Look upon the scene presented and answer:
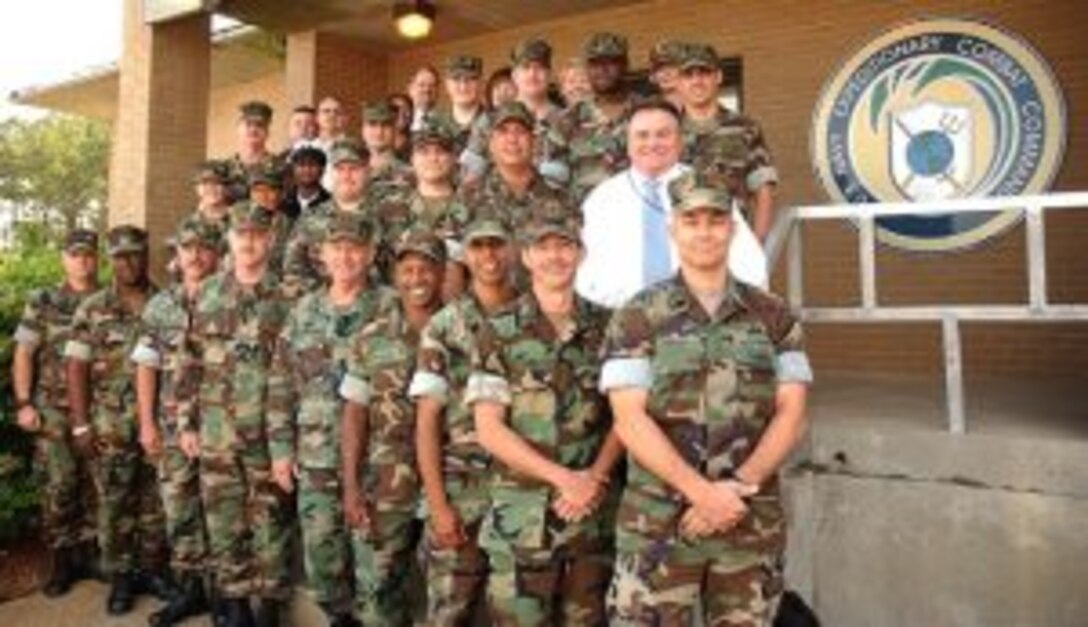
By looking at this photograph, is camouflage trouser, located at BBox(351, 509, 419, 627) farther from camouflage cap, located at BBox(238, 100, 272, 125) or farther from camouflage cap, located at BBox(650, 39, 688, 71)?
camouflage cap, located at BBox(238, 100, 272, 125)

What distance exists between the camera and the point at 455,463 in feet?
12.2

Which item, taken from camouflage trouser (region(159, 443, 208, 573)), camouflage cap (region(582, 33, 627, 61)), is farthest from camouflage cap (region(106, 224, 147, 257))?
camouflage cap (region(582, 33, 627, 61))

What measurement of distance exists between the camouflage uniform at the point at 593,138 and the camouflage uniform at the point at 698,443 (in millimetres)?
1507

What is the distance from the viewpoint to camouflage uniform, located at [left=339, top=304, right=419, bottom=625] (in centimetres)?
409

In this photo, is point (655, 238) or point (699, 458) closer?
point (699, 458)

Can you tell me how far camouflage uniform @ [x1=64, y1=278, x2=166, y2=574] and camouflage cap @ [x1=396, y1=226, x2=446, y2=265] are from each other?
7.85 ft

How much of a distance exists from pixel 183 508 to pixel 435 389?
7.06 ft

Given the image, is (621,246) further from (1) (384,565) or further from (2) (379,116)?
(2) (379,116)

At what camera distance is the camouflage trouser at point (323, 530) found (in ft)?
14.3

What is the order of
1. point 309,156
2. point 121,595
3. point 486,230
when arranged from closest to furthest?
1. point 486,230
2. point 121,595
3. point 309,156

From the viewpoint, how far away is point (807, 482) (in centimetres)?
425

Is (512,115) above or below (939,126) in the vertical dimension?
Answer: below

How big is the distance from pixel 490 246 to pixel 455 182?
50.5 inches

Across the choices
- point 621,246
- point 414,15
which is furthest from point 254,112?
point 621,246
